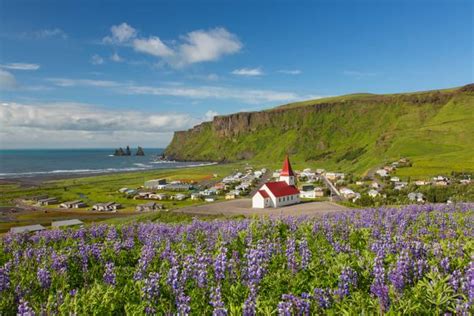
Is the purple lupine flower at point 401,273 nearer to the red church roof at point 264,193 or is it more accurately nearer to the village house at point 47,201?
the red church roof at point 264,193

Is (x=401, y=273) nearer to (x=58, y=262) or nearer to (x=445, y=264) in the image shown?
(x=445, y=264)

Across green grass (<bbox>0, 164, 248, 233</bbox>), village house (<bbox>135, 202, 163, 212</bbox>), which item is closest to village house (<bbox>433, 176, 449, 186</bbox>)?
green grass (<bbox>0, 164, 248, 233</bbox>)

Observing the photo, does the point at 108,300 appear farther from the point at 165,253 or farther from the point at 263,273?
the point at 165,253

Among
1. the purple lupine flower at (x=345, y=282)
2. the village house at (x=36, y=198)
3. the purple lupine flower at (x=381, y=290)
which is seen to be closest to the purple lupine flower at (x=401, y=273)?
the purple lupine flower at (x=381, y=290)

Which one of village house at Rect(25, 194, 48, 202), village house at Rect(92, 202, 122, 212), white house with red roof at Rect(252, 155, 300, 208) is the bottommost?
village house at Rect(92, 202, 122, 212)

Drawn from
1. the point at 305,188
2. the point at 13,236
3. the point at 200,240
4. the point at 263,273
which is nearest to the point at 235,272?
the point at 263,273

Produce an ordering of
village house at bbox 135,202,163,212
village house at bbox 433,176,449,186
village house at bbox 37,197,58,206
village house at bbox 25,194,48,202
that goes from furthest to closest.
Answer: village house at bbox 25,194,48,202 → village house at bbox 37,197,58,206 → village house at bbox 135,202,163,212 → village house at bbox 433,176,449,186

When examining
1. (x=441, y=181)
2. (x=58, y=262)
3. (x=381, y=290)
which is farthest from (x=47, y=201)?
(x=381, y=290)

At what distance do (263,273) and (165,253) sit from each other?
421 centimetres

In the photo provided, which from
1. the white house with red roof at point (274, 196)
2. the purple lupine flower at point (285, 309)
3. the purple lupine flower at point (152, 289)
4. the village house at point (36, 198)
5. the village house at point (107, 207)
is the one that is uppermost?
the purple lupine flower at point (285, 309)

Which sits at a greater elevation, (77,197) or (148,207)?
(77,197)

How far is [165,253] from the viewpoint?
10859 millimetres

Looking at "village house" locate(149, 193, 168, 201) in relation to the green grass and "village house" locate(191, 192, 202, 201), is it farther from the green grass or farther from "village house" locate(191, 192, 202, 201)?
"village house" locate(191, 192, 202, 201)

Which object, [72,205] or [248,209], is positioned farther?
[72,205]
